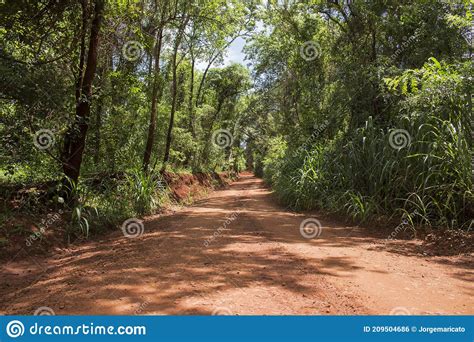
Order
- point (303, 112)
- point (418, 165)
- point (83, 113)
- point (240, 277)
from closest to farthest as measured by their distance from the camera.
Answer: point (240, 277), point (418, 165), point (83, 113), point (303, 112)

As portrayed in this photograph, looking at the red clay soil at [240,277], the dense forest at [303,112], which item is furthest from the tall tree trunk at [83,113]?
the red clay soil at [240,277]

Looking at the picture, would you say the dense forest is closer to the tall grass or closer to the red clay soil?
the tall grass

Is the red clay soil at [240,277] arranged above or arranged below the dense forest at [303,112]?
below

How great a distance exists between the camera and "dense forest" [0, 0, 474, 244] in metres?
6.51

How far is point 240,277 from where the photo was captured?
3.93 m

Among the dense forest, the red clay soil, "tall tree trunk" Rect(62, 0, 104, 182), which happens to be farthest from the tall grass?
"tall tree trunk" Rect(62, 0, 104, 182)

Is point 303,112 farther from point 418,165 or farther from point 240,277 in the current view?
point 240,277

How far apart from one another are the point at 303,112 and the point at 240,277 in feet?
42.7

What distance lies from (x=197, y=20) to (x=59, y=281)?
12951mm

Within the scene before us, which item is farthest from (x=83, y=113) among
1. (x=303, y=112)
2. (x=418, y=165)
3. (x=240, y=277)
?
(x=303, y=112)

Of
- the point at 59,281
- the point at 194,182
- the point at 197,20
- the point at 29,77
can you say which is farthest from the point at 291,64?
the point at 59,281

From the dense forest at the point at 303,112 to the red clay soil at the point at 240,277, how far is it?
1.38m

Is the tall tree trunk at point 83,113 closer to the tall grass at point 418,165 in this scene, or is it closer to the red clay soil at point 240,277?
the red clay soil at point 240,277

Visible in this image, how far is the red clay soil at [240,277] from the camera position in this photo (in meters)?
3.18
